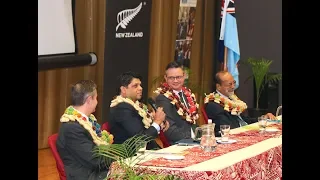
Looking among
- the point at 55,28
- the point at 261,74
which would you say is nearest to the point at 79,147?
the point at 55,28

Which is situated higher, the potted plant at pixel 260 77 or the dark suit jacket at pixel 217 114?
the potted plant at pixel 260 77

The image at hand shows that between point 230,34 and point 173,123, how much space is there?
4.14 meters

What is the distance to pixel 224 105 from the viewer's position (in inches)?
239

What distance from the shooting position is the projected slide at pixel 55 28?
6277 mm

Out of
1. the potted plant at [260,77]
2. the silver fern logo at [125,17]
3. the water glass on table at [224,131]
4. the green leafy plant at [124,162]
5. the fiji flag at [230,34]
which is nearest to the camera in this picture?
the green leafy plant at [124,162]

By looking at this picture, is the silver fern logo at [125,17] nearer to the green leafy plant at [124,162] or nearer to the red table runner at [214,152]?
the red table runner at [214,152]

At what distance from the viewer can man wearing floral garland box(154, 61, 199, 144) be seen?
5.50 m

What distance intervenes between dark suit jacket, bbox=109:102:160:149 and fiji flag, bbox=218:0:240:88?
14.7 feet

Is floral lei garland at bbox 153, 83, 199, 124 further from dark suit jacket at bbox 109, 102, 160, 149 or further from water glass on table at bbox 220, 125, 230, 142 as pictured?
water glass on table at bbox 220, 125, 230, 142

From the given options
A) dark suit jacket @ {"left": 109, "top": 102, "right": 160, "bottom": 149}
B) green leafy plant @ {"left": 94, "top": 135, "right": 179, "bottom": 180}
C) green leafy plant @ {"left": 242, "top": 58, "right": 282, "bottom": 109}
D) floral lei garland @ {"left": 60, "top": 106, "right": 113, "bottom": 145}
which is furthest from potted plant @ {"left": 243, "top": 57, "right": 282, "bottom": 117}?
green leafy plant @ {"left": 94, "top": 135, "right": 179, "bottom": 180}

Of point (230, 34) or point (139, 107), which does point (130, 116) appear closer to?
point (139, 107)

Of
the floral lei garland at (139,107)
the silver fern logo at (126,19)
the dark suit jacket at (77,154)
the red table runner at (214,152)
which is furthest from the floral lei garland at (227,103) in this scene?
the dark suit jacket at (77,154)

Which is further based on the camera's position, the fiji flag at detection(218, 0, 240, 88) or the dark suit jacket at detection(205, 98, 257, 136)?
the fiji flag at detection(218, 0, 240, 88)
